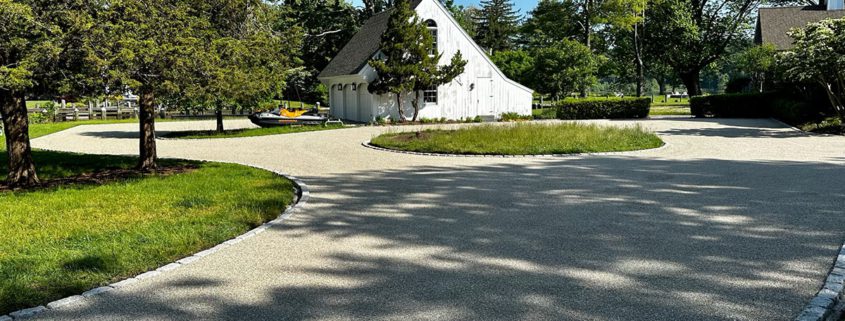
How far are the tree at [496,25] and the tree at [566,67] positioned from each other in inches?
1017

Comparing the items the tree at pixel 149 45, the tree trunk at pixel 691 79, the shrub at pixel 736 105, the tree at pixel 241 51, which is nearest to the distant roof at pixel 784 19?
the tree trunk at pixel 691 79

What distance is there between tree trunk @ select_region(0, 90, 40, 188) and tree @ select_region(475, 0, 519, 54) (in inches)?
2306

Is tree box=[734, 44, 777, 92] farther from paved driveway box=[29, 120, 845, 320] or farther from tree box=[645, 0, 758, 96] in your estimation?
paved driveway box=[29, 120, 845, 320]

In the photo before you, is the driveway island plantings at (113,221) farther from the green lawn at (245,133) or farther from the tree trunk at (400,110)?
the tree trunk at (400,110)

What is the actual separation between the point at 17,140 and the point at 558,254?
9.18m

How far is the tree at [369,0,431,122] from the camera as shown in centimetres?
2816

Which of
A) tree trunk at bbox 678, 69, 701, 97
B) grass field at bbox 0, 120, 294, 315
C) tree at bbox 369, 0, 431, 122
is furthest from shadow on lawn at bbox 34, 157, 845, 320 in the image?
tree trunk at bbox 678, 69, 701, 97

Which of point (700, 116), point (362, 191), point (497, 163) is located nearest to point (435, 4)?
point (700, 116)

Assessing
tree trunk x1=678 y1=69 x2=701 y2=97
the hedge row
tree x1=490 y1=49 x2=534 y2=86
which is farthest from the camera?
tree trunk x1=678 y1=69 x2=701 y2=97

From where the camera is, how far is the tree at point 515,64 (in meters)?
45.9

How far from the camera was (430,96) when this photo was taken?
3131 cm

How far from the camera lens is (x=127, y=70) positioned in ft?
28.5

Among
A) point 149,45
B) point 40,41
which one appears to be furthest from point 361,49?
point 40,41

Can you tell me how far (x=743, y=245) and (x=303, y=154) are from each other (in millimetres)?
11731
